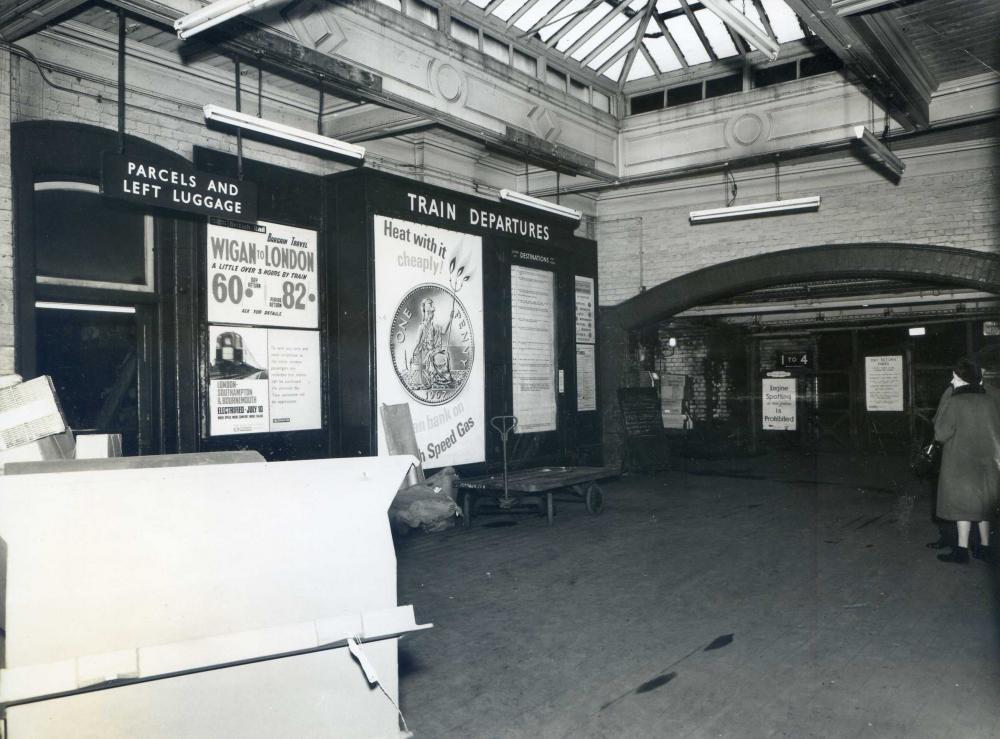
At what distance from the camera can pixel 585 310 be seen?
11.6 m

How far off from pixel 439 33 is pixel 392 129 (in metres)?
1.04

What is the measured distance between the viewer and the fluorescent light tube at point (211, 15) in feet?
15.1

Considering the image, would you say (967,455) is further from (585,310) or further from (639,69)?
(639,69)

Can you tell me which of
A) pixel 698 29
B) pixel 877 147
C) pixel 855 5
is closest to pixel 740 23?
pixel 855 5

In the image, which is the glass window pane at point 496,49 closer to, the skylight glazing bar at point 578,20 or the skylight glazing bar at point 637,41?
the skylight glazing bar at point 578,20

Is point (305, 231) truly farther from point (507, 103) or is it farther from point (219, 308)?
point (507, 103)

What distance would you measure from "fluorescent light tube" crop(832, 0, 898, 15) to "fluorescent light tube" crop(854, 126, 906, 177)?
6.01ft

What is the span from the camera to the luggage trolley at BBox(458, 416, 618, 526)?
7.89 m

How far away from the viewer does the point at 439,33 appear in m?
7.27

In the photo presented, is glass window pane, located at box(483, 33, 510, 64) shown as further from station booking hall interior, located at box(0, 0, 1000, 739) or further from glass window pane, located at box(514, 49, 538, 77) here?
glass window pane, located at box(514, 49, 538, 77)

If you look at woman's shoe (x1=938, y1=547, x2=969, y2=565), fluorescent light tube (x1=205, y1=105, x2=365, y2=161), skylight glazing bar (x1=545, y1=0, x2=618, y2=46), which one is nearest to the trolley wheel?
woman's shoe (x1=938, y1=547, x2=969, y2=565)

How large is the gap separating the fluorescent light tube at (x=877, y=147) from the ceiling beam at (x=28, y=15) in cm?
666

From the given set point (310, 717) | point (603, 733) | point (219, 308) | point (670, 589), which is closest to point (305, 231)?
point (219, 308)

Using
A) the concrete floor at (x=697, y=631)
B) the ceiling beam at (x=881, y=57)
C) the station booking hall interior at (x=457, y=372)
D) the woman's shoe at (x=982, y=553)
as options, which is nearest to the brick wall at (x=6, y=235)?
the station booking hall interior at (x=457, y=372)
